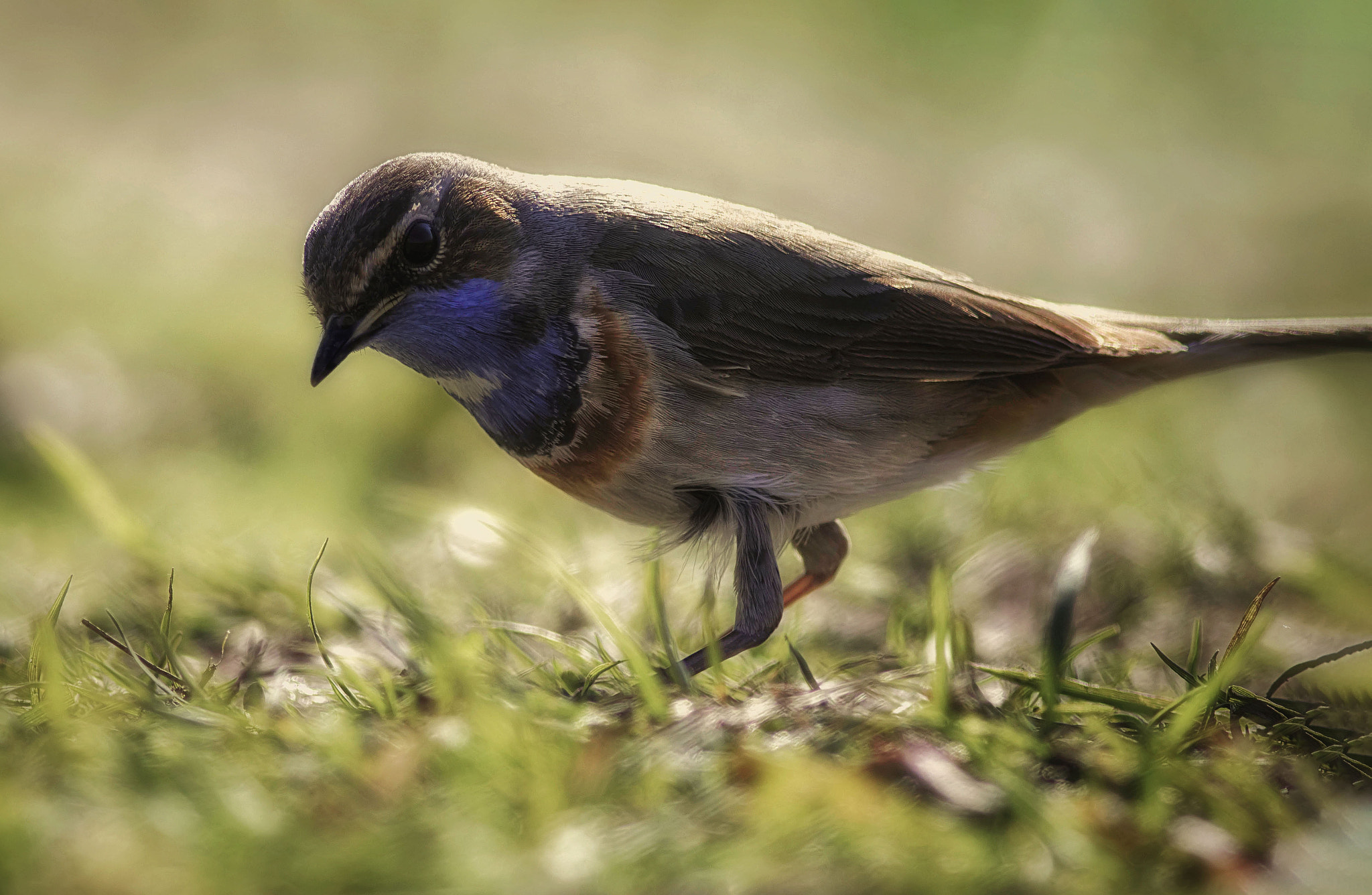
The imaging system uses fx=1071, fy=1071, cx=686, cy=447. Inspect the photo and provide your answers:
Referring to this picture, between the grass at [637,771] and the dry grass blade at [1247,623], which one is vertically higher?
the dry grass blade at [1247,623]

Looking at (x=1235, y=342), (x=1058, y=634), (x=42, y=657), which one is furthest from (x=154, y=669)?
(x=1235, y=342)

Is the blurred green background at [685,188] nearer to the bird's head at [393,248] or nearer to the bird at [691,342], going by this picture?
the bird at [691,342]

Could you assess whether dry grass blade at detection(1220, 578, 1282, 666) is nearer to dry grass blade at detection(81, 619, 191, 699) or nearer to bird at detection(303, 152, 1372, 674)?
bird at detection(303, 152, 1372, 674)

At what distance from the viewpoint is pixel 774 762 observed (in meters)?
2.66

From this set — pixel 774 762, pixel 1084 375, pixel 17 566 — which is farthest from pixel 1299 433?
Answer: pixel 17 566

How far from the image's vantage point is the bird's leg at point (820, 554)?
14.8 feet

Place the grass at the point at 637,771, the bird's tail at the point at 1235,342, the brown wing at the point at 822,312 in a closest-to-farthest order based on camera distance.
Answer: the grass at the point at 637,771 → the brown wing at the point at 822,312 → the bird's tail at the point at 1235,342

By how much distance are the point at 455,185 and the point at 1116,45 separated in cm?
1195

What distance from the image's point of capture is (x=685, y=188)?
34.0 feet

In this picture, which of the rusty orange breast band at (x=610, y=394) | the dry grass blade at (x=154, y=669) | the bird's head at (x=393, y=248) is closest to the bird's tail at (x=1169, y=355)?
the rusty orange breast band at (x=610, y=394)

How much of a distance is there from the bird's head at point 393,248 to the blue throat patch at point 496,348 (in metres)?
0.03

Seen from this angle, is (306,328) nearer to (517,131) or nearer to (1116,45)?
(517,131)

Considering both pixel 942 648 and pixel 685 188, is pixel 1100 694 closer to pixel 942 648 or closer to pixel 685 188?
pixel 942 648

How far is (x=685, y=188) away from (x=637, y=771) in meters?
8.39
